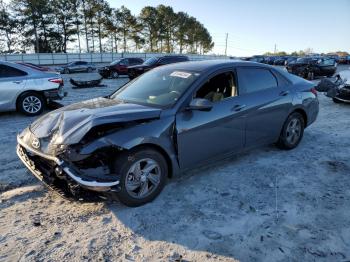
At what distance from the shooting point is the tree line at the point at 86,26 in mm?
50625

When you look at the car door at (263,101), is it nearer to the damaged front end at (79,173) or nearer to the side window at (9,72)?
the damaged front end at (79,173)

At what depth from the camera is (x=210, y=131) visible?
4207mm

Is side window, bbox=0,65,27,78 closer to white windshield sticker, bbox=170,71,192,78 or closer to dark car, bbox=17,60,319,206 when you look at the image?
dark car, bbox=17,60,319,206

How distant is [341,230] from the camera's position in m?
3.29

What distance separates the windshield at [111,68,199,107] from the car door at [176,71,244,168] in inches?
13.3

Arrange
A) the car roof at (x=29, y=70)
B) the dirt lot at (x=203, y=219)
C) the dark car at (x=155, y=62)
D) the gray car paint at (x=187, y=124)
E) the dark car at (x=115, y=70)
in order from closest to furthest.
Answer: the dirt lot at (x=203, y=219)
the gray car paint at (x=187, y=124)
the car roof at (x=29, y=70)
the dark car at (x=155, y=62)
the dark car at (x=115, y=70)

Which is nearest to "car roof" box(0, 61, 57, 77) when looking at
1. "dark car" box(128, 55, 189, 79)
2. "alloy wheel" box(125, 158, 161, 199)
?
"alloy wheel" box(125, 158, 161, 199)

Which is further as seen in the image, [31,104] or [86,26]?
[86,26]

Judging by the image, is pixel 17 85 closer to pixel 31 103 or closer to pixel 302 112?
pixel 31 103

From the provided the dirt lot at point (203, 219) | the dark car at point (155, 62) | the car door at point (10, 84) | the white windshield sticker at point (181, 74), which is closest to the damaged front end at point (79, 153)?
the dirt lot at point (203, 219)

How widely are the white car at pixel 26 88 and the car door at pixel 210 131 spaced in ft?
20.1

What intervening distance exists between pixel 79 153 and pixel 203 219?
4.89 ft

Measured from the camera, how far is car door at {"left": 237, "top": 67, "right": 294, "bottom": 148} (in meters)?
4.76

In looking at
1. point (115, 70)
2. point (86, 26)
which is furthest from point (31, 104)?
point (86, 26)
